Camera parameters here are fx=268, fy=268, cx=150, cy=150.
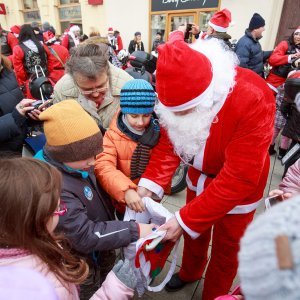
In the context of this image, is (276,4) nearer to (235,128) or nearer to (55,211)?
(235,128)

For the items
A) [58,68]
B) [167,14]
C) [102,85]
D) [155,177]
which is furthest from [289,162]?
[167,14]

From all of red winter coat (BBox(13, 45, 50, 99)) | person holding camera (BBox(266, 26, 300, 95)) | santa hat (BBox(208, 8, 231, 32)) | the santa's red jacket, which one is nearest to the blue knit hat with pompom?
the santa's red jacket

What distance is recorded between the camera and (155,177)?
1.60 m

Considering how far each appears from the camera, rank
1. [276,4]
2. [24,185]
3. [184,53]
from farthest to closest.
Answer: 1. [276,4]
2. [184,53]
3. [24,185]

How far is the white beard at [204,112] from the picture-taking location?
48.4 inches

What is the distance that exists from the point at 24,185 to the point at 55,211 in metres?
0.18

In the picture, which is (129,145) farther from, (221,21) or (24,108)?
(221,21)

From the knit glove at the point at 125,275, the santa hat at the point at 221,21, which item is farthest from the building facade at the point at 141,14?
the knit glove at the point at 125,275

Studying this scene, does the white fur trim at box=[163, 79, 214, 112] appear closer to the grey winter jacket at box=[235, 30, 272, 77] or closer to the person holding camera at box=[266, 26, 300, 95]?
the person holding camera at box=[266, 26, 300, 95]

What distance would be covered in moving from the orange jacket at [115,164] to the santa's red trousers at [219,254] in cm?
48

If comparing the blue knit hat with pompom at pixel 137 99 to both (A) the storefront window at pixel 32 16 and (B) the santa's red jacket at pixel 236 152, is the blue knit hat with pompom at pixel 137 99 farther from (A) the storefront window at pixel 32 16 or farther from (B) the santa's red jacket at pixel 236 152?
(A) the storefront window at pixel 32 16

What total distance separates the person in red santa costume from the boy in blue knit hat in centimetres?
9

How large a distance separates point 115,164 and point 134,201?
28 cm

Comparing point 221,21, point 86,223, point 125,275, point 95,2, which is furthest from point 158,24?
point 125,275
